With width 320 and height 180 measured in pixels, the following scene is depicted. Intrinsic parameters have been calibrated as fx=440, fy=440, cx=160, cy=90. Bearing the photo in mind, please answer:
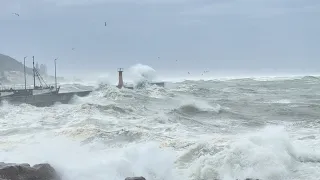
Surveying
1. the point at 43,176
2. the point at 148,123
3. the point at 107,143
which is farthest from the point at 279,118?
the point at 43,176

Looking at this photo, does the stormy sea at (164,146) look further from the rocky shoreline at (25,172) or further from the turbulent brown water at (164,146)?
the rocky shoreline at (25,172)

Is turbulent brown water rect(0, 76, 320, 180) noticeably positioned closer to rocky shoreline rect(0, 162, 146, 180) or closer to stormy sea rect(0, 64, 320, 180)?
stormy sea rect(0, 64, 320, 180)

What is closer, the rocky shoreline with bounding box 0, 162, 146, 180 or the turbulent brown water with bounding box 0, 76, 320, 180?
the rocky shoreline with bounding box 0, 162, 146, 180

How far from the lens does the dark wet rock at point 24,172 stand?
29.1 ft

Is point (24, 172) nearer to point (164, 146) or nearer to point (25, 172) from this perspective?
point (25, 172)

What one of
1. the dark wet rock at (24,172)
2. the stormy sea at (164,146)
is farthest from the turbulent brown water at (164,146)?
the dark wet rock at (24,172)

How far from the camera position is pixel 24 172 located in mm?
9023

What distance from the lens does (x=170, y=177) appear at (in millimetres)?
10625

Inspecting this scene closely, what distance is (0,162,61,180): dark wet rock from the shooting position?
349 inches

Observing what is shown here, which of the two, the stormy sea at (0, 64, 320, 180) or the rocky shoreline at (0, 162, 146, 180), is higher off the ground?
the rocky shoreline at (0, 162, 146, 180)

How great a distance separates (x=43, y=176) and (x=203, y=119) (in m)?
16.4

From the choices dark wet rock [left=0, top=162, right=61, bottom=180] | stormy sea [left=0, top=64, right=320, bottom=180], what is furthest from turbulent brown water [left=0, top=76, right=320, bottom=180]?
dark wet rock [left=0, top=162, right=61, bottom=180]

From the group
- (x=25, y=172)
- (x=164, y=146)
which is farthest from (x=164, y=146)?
(x=25, y=172)

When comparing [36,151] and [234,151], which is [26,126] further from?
[234,151]
